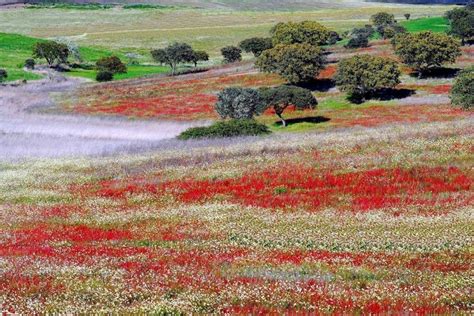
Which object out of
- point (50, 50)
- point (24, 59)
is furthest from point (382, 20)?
point (24, 59)

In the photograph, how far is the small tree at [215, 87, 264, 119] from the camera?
A: 65.8 meters

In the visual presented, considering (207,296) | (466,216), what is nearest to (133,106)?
(466,216)

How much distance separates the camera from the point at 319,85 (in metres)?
94.1

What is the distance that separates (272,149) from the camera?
39156mm

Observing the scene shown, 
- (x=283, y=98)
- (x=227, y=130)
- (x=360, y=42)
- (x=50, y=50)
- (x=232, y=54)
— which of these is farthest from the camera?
(x=232, y=54)

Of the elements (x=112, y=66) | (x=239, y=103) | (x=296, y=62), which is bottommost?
(x=239, y=103)

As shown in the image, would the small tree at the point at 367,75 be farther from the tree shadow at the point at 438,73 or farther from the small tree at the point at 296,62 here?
the tree shadow at the point at 438,73

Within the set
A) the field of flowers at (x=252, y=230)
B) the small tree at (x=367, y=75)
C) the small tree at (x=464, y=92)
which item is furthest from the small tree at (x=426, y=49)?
the field of flowers at (x=252, y=230)

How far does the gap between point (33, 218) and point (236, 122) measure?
33617 mm

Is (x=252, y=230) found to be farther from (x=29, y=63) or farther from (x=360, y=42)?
(x=29, y=63)

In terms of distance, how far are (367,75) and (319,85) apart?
15.7 meters

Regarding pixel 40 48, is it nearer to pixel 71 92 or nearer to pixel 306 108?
pixel 71 92

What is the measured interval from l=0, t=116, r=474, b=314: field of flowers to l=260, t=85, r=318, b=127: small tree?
89.8 feet

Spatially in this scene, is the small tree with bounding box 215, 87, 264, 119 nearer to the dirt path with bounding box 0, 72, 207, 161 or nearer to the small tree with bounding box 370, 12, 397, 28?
the dirt path with bounding box 0, 72, 207, 161
